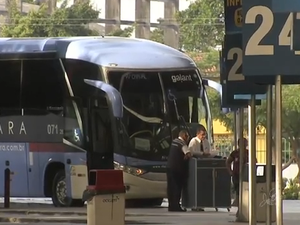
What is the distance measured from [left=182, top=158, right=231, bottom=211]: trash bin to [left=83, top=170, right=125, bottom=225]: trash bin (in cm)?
733

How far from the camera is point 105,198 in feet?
50.5

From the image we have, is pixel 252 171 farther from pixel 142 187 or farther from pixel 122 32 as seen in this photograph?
pixel 122 32

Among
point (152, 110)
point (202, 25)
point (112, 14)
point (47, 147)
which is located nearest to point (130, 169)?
point (152, 110)

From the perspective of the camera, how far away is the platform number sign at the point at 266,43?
11.0m

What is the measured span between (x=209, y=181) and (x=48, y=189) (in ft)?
17.2

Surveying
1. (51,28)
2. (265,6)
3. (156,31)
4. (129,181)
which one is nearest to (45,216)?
(129,181)

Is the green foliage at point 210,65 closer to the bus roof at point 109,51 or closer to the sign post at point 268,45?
the bus roof at point 109,51

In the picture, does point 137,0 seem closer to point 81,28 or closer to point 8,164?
point 81,28

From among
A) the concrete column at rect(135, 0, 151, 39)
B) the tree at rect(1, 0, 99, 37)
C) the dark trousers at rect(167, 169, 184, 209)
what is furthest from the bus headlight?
the concrete column at rect(135, 0, 151, 39)

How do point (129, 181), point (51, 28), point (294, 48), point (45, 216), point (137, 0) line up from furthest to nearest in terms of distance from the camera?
point (137, 0), point (51, 28), point (129, 181), point (45, 216), point (294, 48)

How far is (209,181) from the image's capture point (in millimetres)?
22953

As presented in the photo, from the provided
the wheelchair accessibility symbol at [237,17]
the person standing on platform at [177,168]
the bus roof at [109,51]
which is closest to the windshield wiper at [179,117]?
the bus roof at [109,51]

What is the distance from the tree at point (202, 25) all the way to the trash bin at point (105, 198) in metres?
41.9

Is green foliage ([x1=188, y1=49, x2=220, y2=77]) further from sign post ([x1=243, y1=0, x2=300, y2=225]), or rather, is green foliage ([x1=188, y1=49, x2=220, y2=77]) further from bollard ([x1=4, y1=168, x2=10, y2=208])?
sign post ([x1=243, y1=0, x2=300, y2=225])
